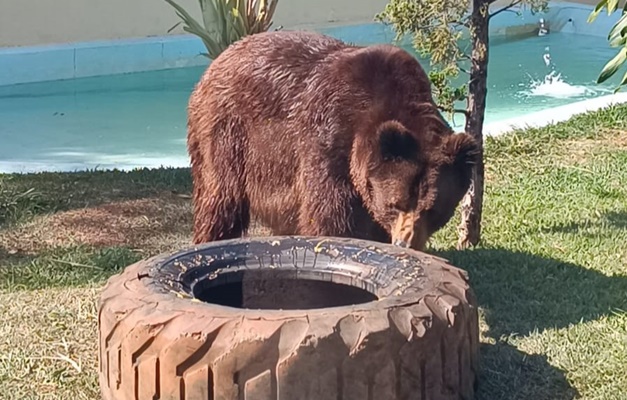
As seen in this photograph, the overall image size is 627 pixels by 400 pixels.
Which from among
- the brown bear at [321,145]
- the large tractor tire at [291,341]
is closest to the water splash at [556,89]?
the brown bear at [321,145]

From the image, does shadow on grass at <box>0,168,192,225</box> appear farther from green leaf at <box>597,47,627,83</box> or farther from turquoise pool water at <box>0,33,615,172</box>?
green leaf at <box>597,47,627,83</box>

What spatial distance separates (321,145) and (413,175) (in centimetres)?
46

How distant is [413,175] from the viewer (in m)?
4.19

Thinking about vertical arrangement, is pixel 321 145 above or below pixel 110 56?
above

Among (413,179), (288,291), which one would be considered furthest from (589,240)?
(288,291)

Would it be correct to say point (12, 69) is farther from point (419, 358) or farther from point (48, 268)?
point (419, 358)

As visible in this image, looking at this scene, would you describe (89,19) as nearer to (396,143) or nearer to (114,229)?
(114,229)

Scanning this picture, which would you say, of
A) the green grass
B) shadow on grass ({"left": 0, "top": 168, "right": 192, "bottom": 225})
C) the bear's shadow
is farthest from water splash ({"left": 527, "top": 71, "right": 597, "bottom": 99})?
the bear's shadow

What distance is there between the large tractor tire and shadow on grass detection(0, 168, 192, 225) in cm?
313

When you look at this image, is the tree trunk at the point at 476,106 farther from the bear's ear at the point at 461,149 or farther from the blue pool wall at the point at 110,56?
the blue pool wall at the point at 110,56

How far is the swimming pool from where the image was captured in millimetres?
9461

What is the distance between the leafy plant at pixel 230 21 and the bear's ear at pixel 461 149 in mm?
3892

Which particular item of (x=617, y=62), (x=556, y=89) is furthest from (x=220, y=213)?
(x=556, y=89)

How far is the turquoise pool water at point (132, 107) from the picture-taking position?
9.46 meters
